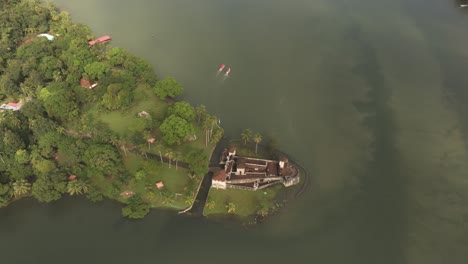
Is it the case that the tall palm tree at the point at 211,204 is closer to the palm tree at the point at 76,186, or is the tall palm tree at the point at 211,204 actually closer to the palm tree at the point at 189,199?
the palm tree at the point at 189,199

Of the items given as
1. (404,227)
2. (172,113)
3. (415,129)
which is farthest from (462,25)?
(172,113)

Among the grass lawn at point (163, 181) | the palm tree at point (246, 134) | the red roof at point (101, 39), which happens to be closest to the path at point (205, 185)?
the grass lawn at point (163, 181)

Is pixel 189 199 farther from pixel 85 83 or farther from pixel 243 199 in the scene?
pixel 85 83

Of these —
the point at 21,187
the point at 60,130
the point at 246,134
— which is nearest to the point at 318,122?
the point at 246,134

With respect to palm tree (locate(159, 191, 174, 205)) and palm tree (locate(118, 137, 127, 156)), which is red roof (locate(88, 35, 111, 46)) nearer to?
palm tree (locate(118, 137, 127, 156))

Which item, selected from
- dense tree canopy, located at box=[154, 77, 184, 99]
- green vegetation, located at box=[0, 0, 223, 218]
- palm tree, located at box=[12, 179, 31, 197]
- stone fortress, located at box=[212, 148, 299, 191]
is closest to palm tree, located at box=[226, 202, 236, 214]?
stone fortress, located at box=[212, 148, 299, 191]

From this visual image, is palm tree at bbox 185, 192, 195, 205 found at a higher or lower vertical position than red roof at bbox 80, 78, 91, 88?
lower
